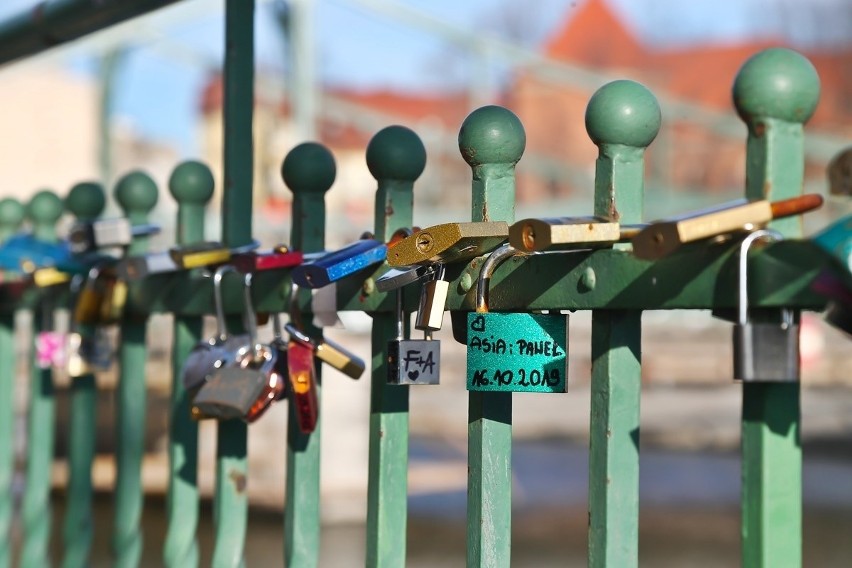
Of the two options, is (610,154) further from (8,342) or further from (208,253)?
(8,342)

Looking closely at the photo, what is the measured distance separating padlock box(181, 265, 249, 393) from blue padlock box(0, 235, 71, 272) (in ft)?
1.30

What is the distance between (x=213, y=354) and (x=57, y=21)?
1.78 feet

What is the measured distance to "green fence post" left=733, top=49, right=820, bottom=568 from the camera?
2.16 ft

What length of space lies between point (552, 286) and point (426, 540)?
5.27 m

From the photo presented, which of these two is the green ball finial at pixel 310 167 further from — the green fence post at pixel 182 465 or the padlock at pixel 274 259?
the green fence post at pixel 182 465

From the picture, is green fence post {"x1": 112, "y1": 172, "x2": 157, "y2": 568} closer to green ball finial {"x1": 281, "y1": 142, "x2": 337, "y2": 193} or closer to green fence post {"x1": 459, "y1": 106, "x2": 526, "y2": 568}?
green ball finial {"x1": 281, "y1": 142, "x2": 337, "y2": 193}

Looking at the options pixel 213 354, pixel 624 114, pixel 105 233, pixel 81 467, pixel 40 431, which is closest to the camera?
pixel 624 114

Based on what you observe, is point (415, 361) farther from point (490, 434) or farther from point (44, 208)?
point (44, 208)

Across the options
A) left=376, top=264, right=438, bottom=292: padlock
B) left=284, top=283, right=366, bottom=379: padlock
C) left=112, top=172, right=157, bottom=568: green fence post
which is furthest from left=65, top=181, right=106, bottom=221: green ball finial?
left=376, top=264, right=438, bottom=292: padlock

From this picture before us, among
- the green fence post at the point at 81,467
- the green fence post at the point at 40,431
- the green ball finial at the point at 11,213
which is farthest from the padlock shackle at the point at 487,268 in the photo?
the green ball finial at the point at 11,213

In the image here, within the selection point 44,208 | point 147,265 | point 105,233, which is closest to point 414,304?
point 147,265

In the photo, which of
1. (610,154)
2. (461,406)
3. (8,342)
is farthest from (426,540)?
(461,406)

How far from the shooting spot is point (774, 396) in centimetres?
66

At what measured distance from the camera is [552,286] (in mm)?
791
